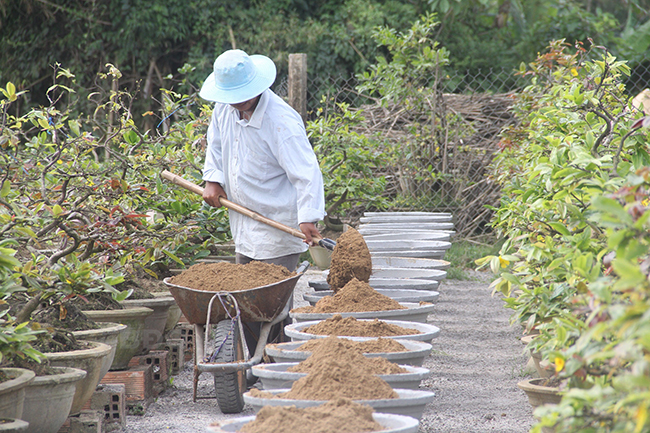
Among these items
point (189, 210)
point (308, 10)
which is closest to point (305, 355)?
point (189, 210)

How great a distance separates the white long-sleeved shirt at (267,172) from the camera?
347 centimetres

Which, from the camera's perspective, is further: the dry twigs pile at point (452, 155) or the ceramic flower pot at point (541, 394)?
the dry twigs pile at point (452, 155)

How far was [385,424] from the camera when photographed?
5.58 feet

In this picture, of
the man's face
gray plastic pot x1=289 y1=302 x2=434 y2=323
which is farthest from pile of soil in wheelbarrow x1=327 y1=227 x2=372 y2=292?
the man's face

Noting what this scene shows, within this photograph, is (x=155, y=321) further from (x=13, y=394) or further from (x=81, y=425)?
(x=13, y=394)

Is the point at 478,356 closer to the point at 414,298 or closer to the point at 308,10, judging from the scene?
the point at 414,298

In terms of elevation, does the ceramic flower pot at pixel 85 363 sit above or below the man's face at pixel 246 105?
below

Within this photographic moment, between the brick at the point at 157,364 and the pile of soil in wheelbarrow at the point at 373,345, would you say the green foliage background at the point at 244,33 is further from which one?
the pile of soil in wheelbarrow at the point at 373,345

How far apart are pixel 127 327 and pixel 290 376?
148 cm

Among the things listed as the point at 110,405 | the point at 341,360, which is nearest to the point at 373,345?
the point at 341,360

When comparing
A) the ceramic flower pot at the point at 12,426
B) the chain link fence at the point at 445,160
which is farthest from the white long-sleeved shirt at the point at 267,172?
the chain link fence at the point at 445,160

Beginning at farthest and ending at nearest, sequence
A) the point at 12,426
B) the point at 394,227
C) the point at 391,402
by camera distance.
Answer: the point at 394,227 < the point at 12,426 < the point at 391,402

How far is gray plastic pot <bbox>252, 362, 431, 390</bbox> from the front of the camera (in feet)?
6.60

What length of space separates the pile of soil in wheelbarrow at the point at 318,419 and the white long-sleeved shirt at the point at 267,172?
1767 millimetres
